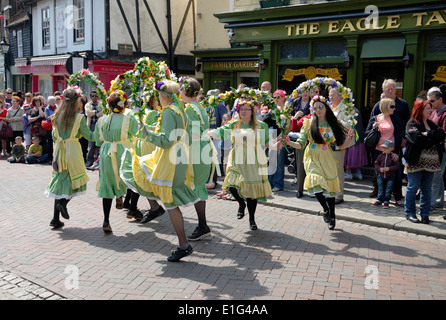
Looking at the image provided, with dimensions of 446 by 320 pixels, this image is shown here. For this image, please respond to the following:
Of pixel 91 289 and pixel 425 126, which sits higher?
pixel 425 126

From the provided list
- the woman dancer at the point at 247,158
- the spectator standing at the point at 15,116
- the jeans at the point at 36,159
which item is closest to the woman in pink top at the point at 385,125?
the woman dancer at the point at 247,158

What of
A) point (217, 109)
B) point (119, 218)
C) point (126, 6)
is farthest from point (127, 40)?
point (119, 218)

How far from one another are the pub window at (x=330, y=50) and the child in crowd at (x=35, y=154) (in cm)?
840

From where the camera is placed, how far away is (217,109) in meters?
10.3

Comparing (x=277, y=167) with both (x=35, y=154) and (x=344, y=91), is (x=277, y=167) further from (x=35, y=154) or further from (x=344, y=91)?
(x=35, y=154)

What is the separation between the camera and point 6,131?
14859 millimetres

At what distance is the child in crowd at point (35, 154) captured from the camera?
1348 cm

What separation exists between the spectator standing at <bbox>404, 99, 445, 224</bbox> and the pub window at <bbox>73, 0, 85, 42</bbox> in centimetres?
1613

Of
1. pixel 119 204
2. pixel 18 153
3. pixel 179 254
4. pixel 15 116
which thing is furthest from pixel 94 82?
pixel 15 116

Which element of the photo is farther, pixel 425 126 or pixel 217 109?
pixel 217 109
